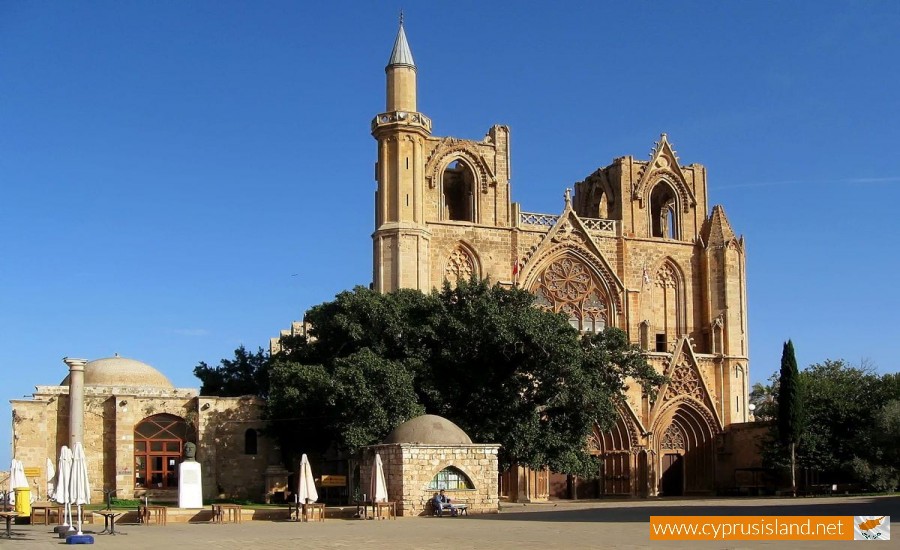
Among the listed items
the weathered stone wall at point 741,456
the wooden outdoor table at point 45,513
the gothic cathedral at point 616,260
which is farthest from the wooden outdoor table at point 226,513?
the weathered stone wall at point 741,456

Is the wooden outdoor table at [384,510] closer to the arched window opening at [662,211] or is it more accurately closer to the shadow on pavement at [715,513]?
the shadow on pavement at [715,513]

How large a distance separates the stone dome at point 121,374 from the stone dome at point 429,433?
21.1 metres

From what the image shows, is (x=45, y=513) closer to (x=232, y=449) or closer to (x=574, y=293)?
(x=232, y=449)

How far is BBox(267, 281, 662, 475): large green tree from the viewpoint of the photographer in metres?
41.0

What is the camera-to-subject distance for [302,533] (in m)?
24.4

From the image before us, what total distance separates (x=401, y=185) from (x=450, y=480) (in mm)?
21422

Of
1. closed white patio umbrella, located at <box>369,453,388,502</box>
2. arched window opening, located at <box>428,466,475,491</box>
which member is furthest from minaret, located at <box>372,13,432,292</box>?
closed white patio umbrella, located at <box>369,453,388,502</box>

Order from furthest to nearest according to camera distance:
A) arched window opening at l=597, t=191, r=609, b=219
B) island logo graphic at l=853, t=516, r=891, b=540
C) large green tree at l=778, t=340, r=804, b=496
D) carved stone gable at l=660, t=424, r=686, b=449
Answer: arched window opening at l=597, t=191, r=609, b=219
carved stone gable at l=660, t=424, r=686, b=449
large green tree at l=778, t=340, r=804, b=496
island logo graphic at l=853, t=516, r=891, b=540

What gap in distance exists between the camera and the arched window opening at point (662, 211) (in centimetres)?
6031

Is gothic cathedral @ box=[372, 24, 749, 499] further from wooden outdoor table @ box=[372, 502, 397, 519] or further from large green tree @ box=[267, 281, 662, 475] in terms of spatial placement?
wooden outdoor table @ box=[372, 502, 397, 519]

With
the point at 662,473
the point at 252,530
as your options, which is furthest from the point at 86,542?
the point at 662,473

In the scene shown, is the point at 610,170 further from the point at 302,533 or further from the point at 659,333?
the point at 302,533

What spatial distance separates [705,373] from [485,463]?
25.2 m

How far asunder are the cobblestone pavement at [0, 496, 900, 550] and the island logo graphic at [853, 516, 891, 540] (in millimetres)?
384
